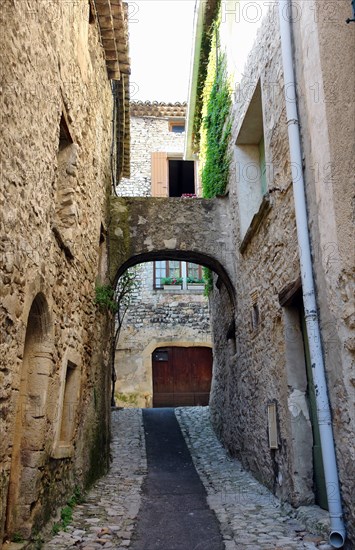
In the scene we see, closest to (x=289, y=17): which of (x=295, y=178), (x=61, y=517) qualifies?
(x=295, y=178)

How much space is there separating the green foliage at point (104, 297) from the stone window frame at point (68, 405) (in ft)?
3.99

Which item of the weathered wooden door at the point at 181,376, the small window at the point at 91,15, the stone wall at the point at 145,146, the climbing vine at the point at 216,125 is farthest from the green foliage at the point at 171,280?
the small window at the point at 91,15

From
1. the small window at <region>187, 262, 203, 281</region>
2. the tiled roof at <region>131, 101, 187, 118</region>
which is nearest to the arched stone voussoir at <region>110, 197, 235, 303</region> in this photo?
the small window at <region>187, 262, 203, 281</region>

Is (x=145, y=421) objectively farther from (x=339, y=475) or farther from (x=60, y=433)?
(x=339, y=475)

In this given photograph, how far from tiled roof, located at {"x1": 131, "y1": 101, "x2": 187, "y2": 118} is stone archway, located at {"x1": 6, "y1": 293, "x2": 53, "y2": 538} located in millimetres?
12431

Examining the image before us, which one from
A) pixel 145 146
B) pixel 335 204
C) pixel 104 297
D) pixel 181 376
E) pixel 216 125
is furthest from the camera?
pixel 145 146

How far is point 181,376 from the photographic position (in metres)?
13.5

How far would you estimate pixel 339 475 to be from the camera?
10.9 feet

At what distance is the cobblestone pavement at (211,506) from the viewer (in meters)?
3.61

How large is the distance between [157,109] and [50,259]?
40.5 ft

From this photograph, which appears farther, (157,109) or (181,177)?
(181,177)

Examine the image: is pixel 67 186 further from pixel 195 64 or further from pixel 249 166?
pixel 195 64

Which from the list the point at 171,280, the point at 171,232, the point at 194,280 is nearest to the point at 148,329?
the point at 171,280

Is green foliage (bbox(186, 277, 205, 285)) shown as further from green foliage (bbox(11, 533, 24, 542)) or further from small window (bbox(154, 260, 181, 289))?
green foliage (bbox(11, 533, 24, 542))
